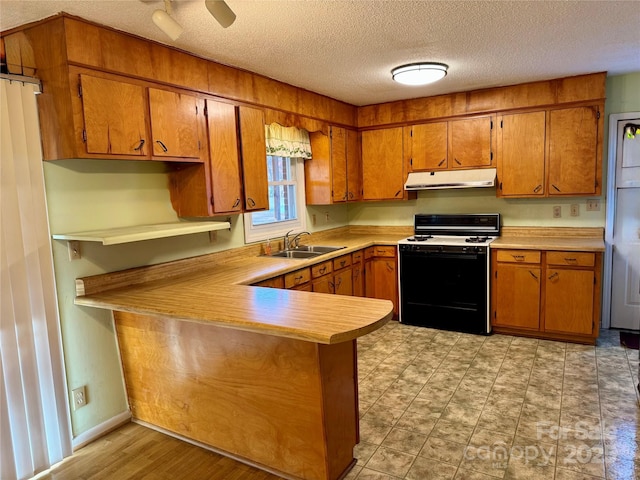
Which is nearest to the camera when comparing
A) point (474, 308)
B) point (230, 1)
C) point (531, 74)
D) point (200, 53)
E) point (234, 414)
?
point (230, 1)

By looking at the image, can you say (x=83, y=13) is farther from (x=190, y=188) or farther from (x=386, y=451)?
(x=386, y=451)

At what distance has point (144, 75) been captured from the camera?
2.50 m

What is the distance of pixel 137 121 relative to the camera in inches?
96.8

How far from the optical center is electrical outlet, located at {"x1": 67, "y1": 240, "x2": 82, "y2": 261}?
95.0 inches

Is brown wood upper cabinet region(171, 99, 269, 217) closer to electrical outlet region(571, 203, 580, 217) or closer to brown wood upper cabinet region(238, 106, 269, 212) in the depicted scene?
brown wood upper cabinet region(238, 106, 269, 212)

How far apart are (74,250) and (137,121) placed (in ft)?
2.71

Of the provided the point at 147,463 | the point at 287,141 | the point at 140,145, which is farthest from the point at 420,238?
the point at 147,463

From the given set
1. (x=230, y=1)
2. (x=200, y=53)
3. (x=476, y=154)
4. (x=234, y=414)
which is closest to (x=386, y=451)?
(x=234, y=414)

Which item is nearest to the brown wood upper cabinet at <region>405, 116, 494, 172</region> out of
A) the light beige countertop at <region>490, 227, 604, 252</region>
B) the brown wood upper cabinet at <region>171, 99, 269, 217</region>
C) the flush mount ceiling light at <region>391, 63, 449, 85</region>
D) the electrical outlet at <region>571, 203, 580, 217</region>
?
the light beige countertop at <region>490, 227, 604, 252</region>

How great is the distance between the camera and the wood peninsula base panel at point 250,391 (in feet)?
6.64

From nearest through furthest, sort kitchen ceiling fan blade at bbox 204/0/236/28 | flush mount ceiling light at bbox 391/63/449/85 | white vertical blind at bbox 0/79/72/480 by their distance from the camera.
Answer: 1. kitchen ceiling fan blade at bbox 204/0/236/28
2. white vertical blind at bbox 0/79/72/480
3. flush mount ceiling light at bbox 391/63/449/85

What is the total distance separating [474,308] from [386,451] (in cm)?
216

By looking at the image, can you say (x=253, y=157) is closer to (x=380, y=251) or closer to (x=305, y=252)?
(x=305, y=252)

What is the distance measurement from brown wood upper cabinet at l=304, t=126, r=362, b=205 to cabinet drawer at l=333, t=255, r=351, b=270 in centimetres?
68
